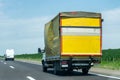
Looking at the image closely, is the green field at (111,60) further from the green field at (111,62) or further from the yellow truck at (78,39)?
the yellow truck at (78,39)

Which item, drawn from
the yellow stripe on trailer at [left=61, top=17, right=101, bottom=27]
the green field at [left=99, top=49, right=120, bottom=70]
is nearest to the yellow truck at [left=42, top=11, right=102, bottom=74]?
the yellow stripe on trailer at [left=61, top=17, right=101, bottom=27]

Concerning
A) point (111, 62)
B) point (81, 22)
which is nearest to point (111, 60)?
point (111, 62)

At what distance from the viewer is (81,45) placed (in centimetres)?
2428

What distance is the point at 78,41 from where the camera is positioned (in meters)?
24.3

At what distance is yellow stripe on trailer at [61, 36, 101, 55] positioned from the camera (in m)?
24.0

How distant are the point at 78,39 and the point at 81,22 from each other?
3.35 ft

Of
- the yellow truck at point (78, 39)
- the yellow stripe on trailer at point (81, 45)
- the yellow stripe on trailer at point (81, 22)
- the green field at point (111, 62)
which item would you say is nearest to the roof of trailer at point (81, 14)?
the yellow truck at point (78, 39)

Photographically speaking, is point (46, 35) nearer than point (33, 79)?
No

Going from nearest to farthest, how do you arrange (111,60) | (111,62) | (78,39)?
(78,39), (111,62), (111,60)

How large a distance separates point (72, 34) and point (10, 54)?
65989 millimetres

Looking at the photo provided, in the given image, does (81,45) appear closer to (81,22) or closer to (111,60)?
(81,22)

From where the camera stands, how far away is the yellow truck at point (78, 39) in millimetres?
24031

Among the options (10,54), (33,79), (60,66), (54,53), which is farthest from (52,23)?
(10,54)

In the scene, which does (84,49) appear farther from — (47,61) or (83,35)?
(47,61)
